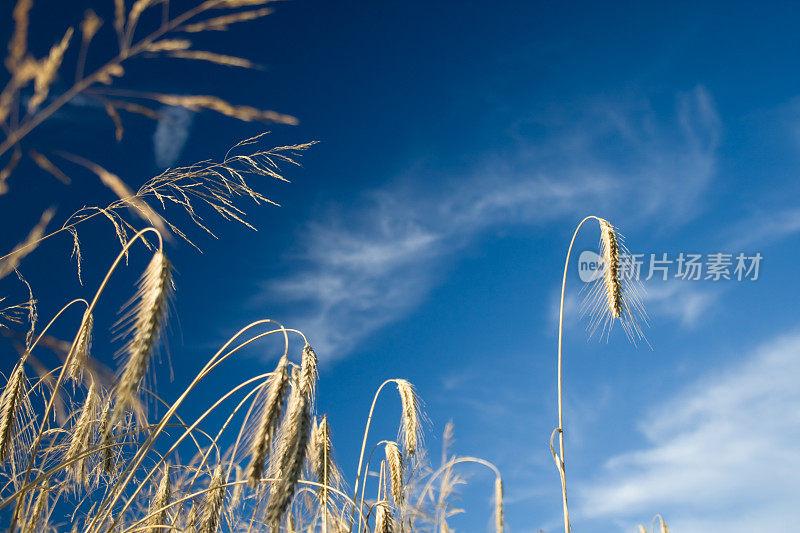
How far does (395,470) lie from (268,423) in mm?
2360

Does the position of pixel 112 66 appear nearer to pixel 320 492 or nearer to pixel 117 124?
pixel 117 124

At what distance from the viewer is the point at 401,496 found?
4398 mm

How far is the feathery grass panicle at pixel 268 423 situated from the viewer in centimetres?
251

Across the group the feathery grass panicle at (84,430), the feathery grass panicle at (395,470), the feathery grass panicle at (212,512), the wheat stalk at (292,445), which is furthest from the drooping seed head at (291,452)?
the feathery grass panicle at (395,470)

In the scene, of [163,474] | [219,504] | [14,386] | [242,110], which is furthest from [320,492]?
[242,110]

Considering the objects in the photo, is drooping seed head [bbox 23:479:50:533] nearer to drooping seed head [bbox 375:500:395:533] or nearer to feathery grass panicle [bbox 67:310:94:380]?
feathery grass panicle [bbox 67:310:94:380]

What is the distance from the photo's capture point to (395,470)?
15.3ft

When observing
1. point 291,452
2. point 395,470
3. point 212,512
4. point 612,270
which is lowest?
point 212,512

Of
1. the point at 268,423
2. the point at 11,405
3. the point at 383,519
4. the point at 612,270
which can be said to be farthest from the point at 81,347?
the point at 612,270

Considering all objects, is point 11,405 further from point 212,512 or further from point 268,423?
point 268,423

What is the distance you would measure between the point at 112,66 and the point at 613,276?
387 centimetres

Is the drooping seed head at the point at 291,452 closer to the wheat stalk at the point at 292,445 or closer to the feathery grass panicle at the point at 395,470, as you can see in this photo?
the wheat stalk at the point at 292,445

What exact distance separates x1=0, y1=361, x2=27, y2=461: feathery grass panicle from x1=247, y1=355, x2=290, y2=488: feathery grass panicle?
1442 mm

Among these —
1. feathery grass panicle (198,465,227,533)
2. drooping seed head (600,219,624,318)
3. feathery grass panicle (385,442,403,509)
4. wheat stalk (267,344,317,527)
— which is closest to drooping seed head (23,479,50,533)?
feathery grass panicle (198,465,227,533)
